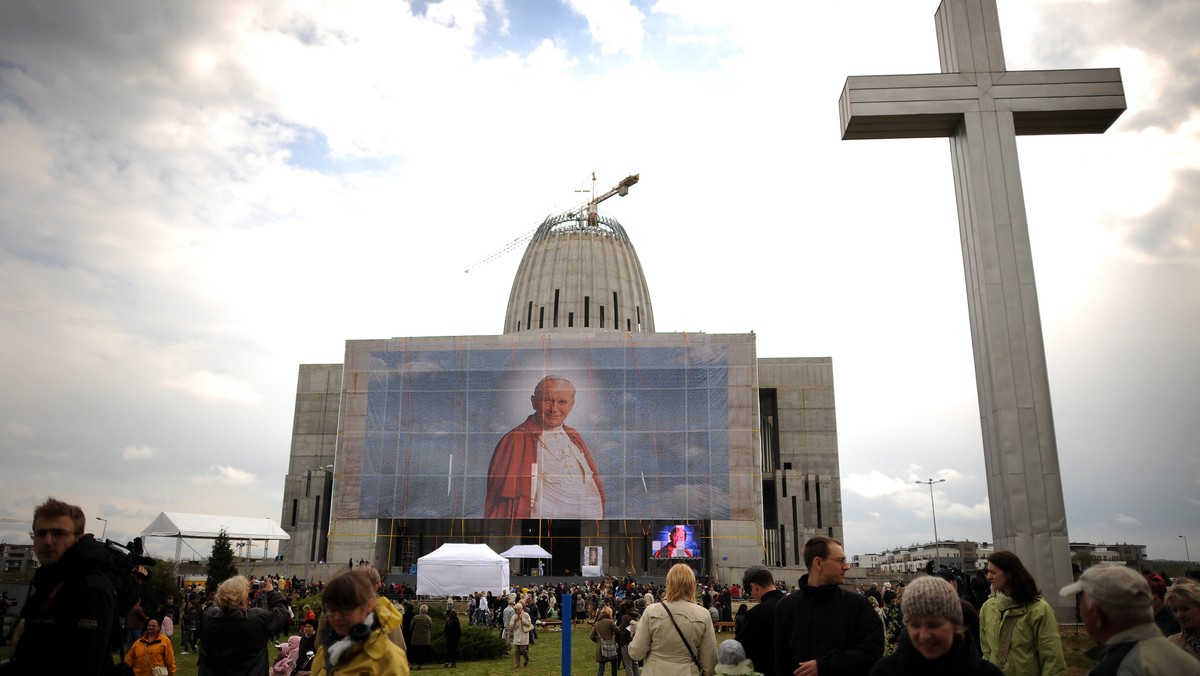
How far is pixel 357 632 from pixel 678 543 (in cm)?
3941

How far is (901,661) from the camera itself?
3.49m

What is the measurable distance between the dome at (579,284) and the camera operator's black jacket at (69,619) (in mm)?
45632

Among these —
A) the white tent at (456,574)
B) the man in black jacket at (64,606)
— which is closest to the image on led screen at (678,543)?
the white tent at (456,574)

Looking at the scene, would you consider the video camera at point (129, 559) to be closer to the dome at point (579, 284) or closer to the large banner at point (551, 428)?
the large banner at point (551, 428)

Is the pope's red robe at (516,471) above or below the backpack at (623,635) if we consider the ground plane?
above

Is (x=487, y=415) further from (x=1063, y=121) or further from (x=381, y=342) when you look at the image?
(x=1063, y=121)

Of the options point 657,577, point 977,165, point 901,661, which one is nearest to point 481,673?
point 977,165

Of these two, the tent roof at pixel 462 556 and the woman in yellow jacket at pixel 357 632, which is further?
the tent roof at pixel 462 556

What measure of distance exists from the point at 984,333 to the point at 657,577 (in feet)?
95.7

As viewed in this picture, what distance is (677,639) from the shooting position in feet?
18.1

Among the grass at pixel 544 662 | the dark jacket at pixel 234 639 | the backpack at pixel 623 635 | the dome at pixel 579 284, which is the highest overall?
the dome at pixel 579 284

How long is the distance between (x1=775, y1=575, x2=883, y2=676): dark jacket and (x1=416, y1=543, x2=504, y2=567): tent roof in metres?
21.5

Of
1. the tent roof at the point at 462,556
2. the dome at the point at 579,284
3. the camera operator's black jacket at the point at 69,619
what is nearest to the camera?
the camera operator's black jacket at the point at 69,619

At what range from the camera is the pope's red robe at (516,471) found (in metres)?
41.2
